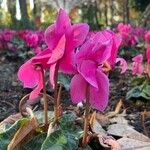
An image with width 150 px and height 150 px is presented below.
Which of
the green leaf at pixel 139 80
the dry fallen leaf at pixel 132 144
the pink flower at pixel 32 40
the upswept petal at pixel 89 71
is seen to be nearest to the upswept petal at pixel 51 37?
the upswept petal at pixel 89 71

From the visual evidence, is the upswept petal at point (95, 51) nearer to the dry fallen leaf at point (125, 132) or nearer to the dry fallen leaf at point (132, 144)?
the dry fallen leaf at point (132, 144)

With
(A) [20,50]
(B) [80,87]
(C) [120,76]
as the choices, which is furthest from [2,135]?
(A) [20,50]

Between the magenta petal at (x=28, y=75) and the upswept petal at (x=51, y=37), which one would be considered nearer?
the upswept petal at (x=51, y=37)

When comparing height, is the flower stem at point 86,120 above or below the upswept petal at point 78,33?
below

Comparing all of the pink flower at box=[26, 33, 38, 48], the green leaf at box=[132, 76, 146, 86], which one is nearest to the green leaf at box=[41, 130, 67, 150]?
the green leaf at box=[132, 76, 146, 86]

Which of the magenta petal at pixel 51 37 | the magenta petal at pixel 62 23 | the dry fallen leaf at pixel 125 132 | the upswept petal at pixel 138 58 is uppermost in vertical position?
the magenta petal at pixel 62 23
